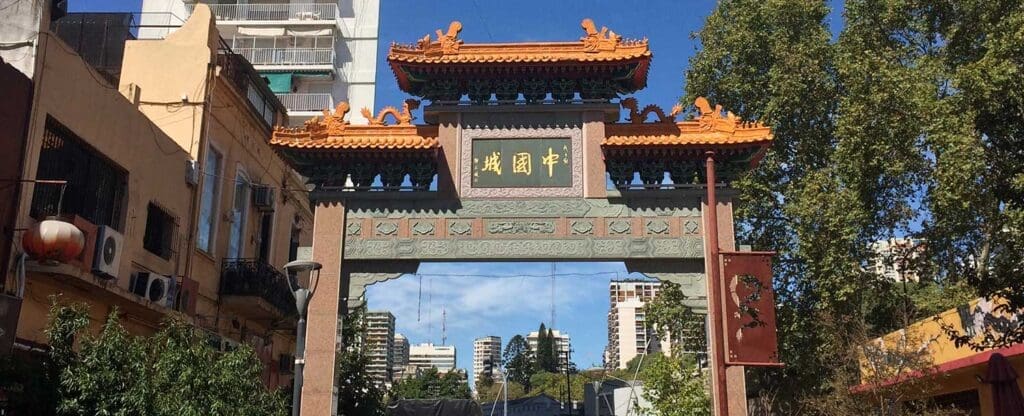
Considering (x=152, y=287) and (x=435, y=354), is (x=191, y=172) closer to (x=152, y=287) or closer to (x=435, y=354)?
(x=152, y=287)

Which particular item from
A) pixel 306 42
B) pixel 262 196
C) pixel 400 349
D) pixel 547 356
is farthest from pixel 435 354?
pixel 262 196

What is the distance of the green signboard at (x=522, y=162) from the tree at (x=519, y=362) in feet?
227

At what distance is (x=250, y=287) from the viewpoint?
17.1 m

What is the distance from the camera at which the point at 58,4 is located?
12305 mm

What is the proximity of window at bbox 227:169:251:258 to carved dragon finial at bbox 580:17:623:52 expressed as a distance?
28.2 feet

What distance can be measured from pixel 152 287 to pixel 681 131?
898 cm

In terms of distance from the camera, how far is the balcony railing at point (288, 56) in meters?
30.5

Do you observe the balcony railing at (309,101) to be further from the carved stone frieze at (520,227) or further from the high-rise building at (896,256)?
the high-rise building at (896,256)

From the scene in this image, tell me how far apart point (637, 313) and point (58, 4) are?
102 m

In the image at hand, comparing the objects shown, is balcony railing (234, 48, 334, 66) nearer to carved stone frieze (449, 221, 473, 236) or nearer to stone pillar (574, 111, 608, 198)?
carved stone frieze (449, 221, 473, 236)

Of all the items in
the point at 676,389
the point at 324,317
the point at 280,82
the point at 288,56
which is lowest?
the point at 676,389

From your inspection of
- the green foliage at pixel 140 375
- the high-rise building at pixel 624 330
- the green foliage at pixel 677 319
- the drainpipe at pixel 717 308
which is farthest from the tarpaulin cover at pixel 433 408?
the high-rise building at pixel 624 330

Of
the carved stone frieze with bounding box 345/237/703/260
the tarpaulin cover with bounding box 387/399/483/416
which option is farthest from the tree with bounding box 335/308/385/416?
the carved stone frieze with bounding box 345/237/703/260

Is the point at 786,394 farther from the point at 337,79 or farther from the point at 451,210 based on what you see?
the point at 337,79
